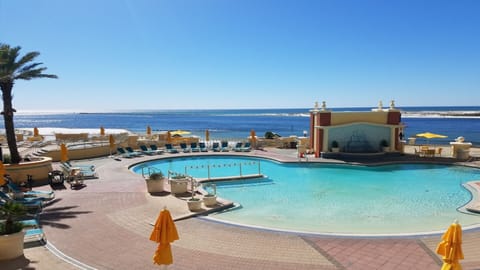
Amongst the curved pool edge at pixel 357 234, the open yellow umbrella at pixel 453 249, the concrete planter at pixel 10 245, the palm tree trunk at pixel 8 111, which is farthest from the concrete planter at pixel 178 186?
the open yellow umbrella at pixel 453 249

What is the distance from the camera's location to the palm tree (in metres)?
15.1

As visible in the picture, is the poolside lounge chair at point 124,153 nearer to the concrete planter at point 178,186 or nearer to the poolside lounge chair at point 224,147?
the poolside lounge chair at point 224,147

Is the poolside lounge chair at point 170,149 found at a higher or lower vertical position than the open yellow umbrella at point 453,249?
lower

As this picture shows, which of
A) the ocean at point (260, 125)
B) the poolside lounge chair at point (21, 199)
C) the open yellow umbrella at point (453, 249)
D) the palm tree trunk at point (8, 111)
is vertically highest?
the palm tree trunk at point (8, 111)

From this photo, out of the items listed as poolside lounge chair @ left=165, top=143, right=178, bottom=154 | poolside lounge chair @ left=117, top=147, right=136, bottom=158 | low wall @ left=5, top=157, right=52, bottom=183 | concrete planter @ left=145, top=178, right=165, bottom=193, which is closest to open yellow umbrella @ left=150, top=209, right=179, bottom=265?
concrete planter @ left=145, top=178, right=165, bottom=193

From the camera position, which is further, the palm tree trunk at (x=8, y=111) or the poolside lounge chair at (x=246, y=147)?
the poolside lounge chair at (x=246, y=147)

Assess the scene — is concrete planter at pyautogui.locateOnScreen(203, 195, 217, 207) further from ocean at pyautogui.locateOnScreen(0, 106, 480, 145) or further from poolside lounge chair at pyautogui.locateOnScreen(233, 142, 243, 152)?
ocean at pyautogui.locateOnScreen(0, 106, 480, 145)

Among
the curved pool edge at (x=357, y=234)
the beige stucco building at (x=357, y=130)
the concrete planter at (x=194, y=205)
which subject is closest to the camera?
the curved pool edge at (x=357, y=234)

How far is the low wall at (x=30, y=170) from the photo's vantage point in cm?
1447

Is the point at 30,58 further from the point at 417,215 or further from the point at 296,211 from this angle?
the point at 417,215

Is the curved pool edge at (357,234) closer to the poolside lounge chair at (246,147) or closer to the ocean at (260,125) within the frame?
the poolside lounge chair at (246,147)

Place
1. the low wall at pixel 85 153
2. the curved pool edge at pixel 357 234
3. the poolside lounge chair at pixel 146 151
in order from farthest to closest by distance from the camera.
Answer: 1. the poolside lounge chair at pixel 146 151
2. the low wall at pixel 85 153
3. the curved pool edge at pixel 357 234

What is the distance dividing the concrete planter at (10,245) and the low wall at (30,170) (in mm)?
8943

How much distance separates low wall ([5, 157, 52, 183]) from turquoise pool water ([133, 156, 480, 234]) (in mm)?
5078
